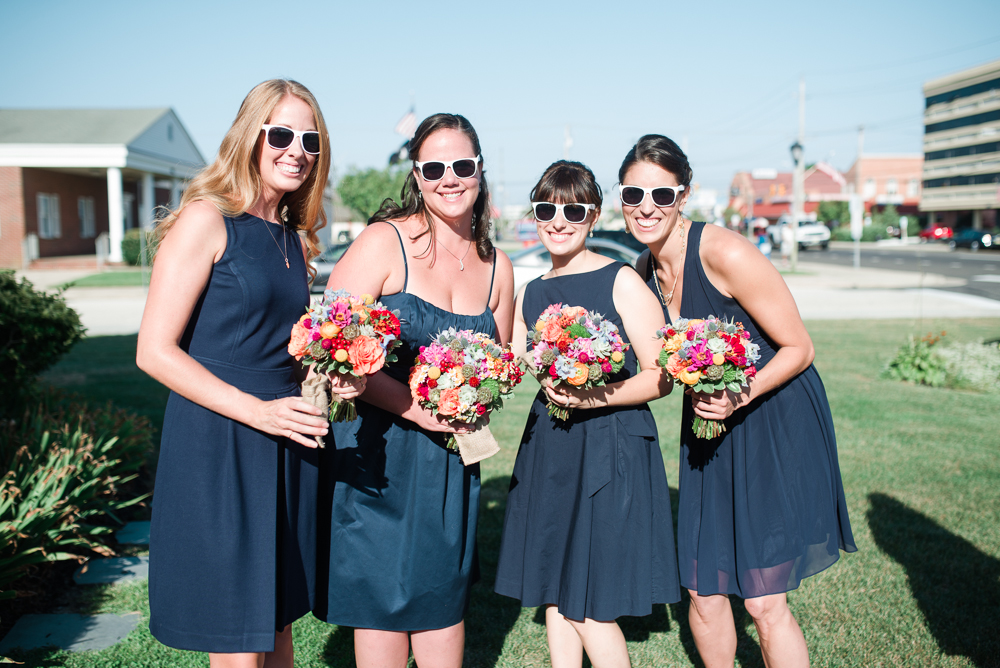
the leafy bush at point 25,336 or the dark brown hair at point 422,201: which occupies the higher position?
the dark brown hair at point 422,201

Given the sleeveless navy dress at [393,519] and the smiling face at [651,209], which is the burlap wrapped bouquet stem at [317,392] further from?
the smiling face at [651,209]

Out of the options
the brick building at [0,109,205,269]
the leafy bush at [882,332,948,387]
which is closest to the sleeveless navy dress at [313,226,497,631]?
the leafy bush at [882,332,948,387]

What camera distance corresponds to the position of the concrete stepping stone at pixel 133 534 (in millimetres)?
4520

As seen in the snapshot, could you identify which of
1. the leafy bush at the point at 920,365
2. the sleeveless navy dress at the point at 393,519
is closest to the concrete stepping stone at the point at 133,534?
the sleeveless navy dress at the point at 393,519

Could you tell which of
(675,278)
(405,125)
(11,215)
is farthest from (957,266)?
(11,215)

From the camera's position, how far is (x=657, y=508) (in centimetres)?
278

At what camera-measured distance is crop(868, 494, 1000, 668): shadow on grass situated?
11.8 ft

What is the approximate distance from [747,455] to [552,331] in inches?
37.7

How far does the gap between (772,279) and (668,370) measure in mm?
596

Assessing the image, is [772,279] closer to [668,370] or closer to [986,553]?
[668,370]

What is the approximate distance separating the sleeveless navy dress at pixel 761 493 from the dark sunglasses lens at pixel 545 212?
1.91 ft

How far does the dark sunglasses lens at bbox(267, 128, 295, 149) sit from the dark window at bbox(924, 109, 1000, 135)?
79.7m

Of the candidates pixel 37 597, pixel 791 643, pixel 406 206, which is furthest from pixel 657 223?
pixel 37 597

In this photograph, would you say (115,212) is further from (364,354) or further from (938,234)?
(938,234)
